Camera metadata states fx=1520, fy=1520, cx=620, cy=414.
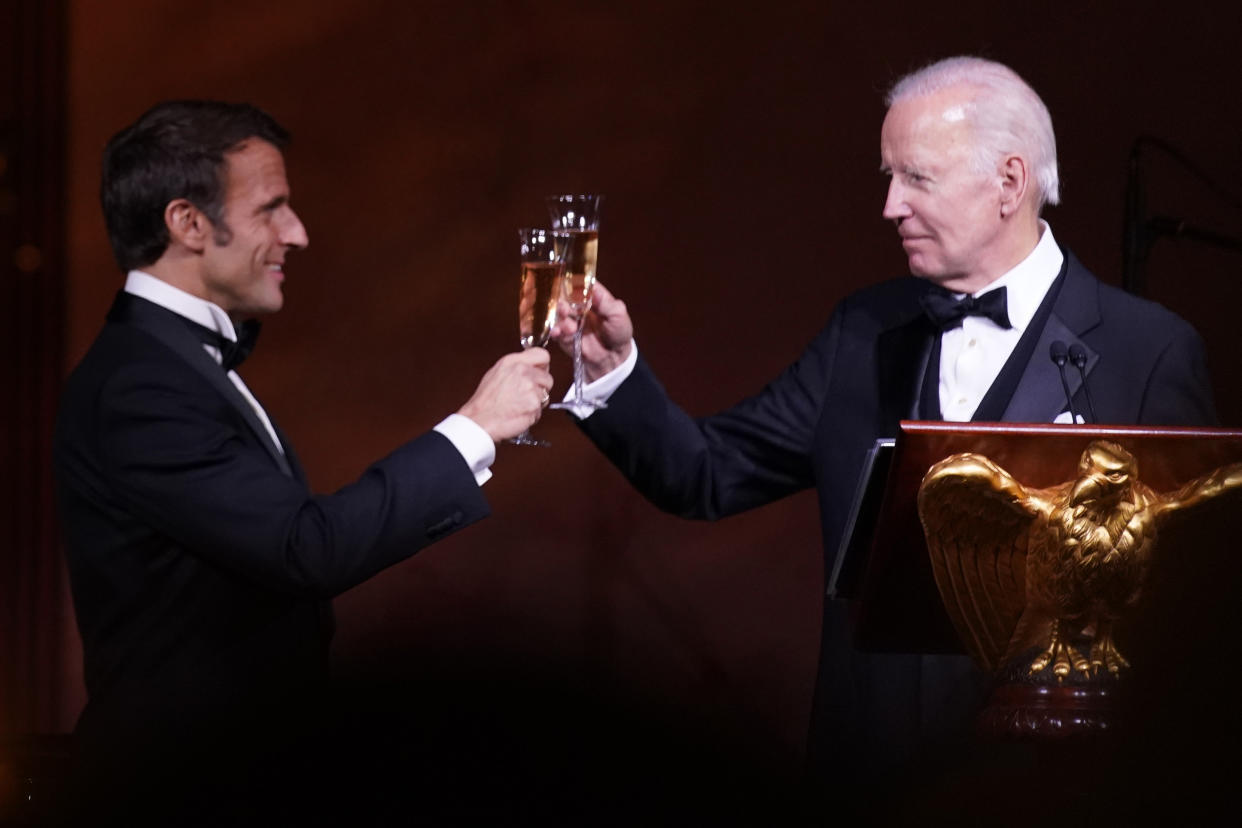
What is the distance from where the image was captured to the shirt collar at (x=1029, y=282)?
2.41 meters

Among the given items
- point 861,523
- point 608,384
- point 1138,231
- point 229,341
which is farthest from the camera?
point 1138,231

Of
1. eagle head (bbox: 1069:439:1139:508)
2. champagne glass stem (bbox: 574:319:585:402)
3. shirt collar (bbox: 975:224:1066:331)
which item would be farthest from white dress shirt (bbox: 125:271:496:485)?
eagle head (bbox: 1069:439:1139:508)

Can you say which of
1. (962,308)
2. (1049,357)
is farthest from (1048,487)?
(962,308)

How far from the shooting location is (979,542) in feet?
5.40

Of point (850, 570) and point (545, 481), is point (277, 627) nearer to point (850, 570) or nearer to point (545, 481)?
point (850, 570)

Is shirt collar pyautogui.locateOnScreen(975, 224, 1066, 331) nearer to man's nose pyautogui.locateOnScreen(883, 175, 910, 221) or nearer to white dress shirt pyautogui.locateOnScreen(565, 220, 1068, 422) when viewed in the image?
white dress shirt pyautogui.locateOnScreen(565, 220, 1068, 422)

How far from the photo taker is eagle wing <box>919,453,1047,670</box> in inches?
62.8

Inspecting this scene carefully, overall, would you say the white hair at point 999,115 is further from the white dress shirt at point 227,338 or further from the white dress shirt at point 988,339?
the white dress shirt at point 227,338

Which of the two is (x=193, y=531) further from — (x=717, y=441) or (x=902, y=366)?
(x=902, y=366)

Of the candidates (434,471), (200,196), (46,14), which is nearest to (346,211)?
(46,14)

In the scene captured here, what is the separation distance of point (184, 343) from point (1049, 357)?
128cm

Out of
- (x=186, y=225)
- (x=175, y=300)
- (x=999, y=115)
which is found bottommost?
(x=175, y=300)

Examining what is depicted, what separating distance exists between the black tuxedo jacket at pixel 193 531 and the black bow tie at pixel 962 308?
0.78m

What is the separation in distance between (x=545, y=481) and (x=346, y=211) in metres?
0.91
